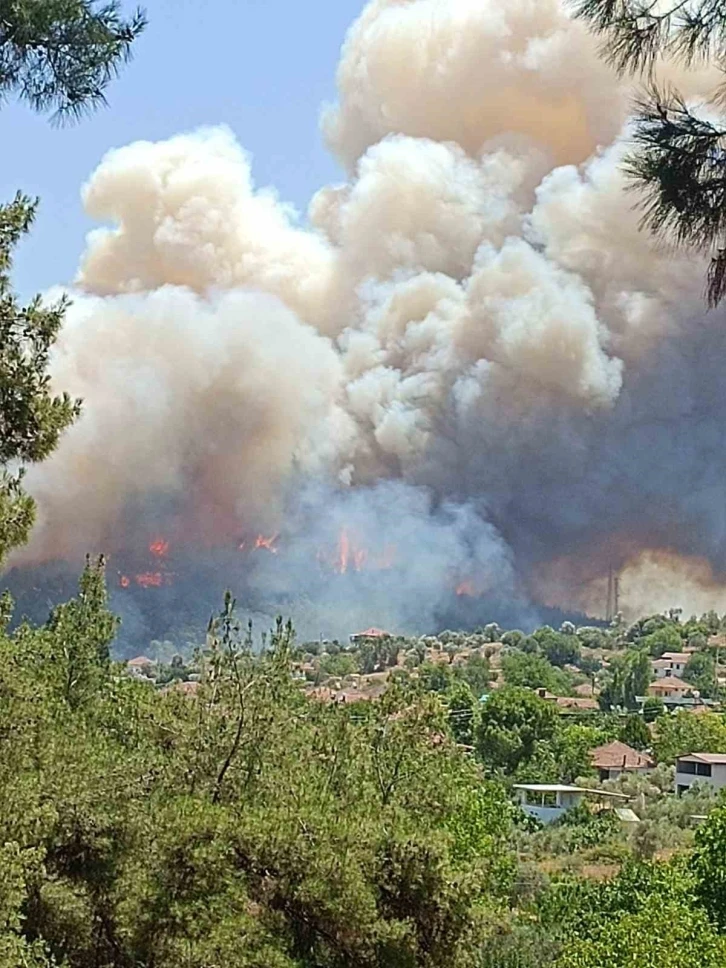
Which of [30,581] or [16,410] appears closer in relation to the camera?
[16,410]

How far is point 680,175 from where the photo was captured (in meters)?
3.05

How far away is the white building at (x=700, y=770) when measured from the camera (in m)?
26.9

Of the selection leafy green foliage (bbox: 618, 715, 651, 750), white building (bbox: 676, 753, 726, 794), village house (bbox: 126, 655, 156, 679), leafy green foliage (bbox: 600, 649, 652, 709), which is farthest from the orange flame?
white building (bbox: 676, 753, 726, 794)

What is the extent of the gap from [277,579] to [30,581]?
16414mm

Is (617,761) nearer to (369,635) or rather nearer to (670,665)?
(670,665)

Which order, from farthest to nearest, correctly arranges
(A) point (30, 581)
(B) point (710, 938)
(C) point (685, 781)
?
1. (A) point (30, 581)
2. (C) point (685, 781)
3. (B) point (710, 938)

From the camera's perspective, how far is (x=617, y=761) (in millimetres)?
31297

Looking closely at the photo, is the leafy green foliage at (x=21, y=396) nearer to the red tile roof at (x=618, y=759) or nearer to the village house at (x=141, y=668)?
the village house at (x=141, y=668)

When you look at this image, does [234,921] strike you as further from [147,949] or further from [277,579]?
[277,579]

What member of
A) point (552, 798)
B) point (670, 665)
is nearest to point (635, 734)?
point (552, 798)

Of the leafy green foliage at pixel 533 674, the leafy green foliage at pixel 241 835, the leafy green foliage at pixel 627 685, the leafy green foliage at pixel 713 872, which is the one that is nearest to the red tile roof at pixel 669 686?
the leafy green foliage at pixel 627 685

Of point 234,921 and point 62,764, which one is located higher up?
point 62,764

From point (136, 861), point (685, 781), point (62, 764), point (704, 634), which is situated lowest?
point (136, 861)

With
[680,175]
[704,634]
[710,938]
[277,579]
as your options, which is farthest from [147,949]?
[704,634]
